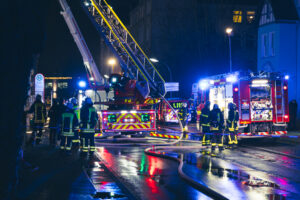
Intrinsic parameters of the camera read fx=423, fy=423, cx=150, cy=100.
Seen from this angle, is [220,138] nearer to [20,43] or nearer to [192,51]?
[20,43]

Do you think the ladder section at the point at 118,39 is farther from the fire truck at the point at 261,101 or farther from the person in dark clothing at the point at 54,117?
the person in dark clothing at the point at 54,117

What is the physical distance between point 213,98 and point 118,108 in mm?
5582

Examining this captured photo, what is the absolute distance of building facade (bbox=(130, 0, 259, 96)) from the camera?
5078 cm

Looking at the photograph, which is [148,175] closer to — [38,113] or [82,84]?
[38,113]

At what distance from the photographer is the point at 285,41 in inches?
1277

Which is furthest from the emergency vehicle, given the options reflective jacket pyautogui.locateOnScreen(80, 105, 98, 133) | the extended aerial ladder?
reflective jacket pyautogui.locateOnScreen(80, 105, 98, 133)

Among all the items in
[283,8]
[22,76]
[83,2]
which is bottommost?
[22,76]

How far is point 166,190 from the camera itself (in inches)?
283

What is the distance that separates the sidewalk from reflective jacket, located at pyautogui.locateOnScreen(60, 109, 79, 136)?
661 millimetres

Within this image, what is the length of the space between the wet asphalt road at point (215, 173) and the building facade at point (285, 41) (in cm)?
2015

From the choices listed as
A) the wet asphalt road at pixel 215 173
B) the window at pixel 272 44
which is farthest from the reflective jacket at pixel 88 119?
the window at pixel 272 44

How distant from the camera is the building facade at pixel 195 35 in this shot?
50.8 m

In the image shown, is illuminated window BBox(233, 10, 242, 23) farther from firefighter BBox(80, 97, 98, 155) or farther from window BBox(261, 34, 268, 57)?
firefighter BBox(80, 97, 98, 155)

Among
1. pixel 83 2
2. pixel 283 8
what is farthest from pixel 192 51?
pixel 83 2
